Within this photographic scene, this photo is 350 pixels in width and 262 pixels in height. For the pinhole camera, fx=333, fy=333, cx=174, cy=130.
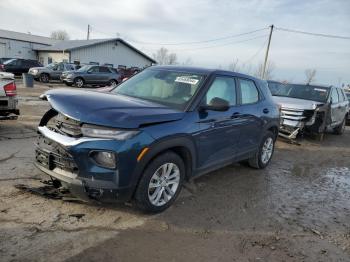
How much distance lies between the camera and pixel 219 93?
16.1 feet

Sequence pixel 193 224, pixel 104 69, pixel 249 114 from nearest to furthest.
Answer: pixel 193 224
pixel 249 114
pixel 104 69

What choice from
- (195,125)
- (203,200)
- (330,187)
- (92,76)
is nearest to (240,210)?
(203,200)

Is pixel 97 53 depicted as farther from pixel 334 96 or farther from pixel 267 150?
pixel 267 150

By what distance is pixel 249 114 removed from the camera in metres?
5.61

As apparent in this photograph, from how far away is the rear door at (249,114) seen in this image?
5473 mm

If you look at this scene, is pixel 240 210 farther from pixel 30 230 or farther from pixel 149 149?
pixel 30 230

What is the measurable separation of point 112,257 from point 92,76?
22.4 m

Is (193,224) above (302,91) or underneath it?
underneath

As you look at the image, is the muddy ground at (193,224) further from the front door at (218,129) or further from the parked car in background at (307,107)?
the parked car in background at (307,107)

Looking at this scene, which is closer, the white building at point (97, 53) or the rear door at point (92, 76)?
the rear door at point (92, 76)

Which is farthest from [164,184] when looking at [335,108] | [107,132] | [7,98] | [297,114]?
[335,108]

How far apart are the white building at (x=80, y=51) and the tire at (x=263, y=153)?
109 feet

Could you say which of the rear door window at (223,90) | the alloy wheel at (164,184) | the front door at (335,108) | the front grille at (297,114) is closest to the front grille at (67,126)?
the alloy wheel at (164,184)

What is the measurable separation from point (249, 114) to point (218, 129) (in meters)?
1.07
